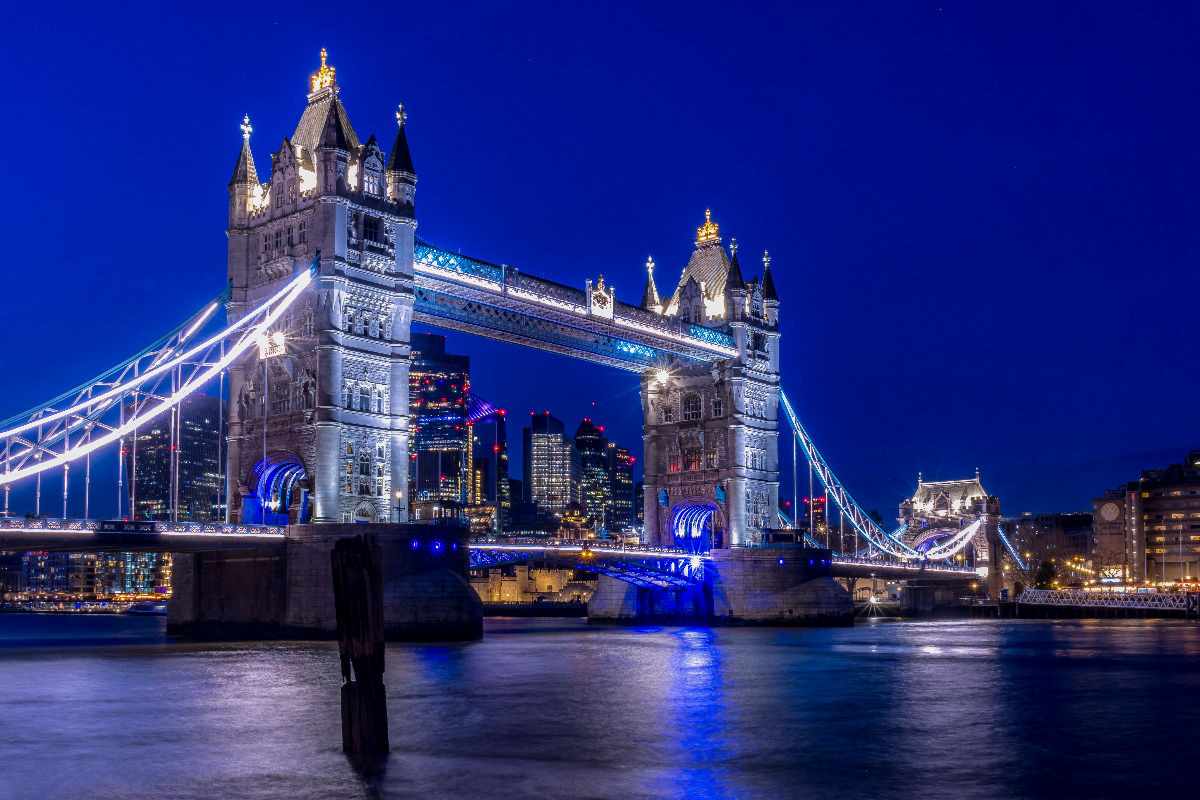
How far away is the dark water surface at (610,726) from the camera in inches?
891

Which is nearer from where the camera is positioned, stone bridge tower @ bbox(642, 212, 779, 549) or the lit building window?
the lit building window

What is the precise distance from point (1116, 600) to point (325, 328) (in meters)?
83.5

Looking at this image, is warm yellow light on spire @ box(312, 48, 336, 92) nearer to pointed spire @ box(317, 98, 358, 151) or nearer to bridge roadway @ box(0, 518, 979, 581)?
pointed spire @ box(317, 98, 358, 151)

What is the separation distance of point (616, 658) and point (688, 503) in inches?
1482

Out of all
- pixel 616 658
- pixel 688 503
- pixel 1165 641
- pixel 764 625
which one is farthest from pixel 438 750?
pixel 688 503

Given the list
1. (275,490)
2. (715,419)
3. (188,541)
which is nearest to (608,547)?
(715,419)

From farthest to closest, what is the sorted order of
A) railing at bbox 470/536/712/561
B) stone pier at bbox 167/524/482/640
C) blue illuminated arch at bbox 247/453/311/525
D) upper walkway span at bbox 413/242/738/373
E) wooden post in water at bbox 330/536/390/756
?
1. railing at bbox 470/536/712/561
2. upper walkway span at bbox 413/242/738/373
3. blue illuminated arch at bbox 247/453/311/525
4. stone pier at bbox 167/524/482/640
5. wooden post in water at bbox 330/536/390/756

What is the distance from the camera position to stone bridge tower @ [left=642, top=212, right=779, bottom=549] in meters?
86.6

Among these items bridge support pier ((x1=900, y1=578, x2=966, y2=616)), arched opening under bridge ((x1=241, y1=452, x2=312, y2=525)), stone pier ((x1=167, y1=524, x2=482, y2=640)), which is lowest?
bridge support pier ((x1=900, y1=578, x2=966, y2=616))

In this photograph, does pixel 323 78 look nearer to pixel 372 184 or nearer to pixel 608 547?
pixel 372 184

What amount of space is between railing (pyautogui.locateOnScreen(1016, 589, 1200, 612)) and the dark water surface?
62.0 m

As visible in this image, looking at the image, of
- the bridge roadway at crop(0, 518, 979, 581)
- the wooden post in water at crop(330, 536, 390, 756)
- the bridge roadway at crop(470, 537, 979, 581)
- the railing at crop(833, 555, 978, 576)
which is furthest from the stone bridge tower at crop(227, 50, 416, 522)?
the railing at crop(833, 555, 978, 576)

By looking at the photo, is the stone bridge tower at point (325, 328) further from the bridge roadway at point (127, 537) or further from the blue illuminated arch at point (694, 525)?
the blue illuminated arch at point (694, 525)

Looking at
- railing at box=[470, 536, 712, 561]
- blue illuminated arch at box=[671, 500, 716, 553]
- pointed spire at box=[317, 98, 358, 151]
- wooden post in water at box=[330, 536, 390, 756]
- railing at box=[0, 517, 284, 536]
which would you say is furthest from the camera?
blue illuminated arch at box=[671, 500, 716, 553]
